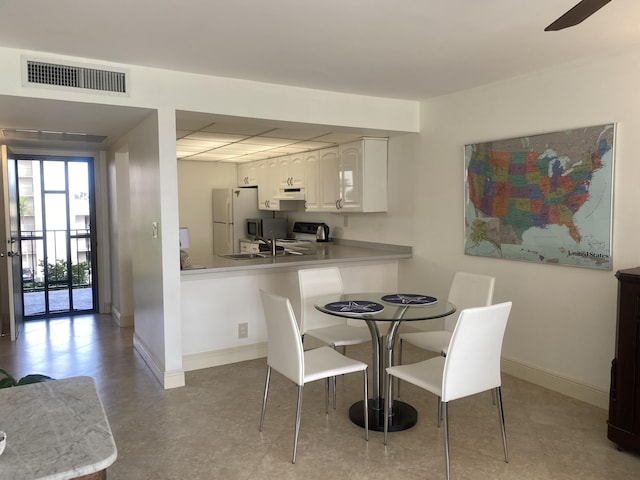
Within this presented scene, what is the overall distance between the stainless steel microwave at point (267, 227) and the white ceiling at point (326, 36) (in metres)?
3.41

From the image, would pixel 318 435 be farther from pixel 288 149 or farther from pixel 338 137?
pixel 288 149

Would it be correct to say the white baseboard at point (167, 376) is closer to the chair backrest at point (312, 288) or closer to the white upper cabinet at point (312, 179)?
the chair backrest at point (312, 288)

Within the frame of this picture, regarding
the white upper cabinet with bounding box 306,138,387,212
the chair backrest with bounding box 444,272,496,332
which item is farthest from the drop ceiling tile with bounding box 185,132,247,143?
the chair backrest with bounding box 444,272,496,332

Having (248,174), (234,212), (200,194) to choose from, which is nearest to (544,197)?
(234,212)

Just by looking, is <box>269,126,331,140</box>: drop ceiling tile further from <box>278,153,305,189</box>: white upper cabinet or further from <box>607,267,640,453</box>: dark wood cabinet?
<box>607,267,640,453</box>: dark wood cabinet

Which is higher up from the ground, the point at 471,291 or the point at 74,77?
the point at 74,77

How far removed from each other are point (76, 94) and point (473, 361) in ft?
9.35

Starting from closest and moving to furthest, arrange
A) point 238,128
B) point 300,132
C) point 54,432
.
→ point 54,432
point 238,128
point 300,132

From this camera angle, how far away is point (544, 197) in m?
3.49

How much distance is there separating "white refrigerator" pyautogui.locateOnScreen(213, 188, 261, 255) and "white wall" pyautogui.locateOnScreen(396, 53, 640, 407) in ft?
11.0

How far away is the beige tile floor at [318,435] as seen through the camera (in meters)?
2.52

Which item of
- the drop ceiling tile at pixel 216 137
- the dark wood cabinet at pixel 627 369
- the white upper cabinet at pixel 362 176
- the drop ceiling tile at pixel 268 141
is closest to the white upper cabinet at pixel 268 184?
the drop ceiling tile at pixel 268 141

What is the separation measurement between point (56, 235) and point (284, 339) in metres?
4.46

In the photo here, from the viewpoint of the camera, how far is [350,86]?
3.91 meters
